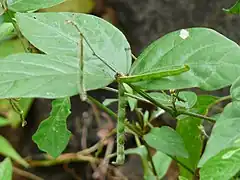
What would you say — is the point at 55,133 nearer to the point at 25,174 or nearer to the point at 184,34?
the point at 184,34

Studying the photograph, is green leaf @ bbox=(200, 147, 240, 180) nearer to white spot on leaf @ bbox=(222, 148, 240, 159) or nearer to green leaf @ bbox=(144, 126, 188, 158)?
white spot on leaf @ bbox=(222, 148, 240, 159)

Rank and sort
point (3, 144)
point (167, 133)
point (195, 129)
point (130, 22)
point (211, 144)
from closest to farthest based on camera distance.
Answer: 1. point (211, 144)
2. point (167, 133)
3. point (195, 129)
4. point (3, 144)
5. point (130, 22)

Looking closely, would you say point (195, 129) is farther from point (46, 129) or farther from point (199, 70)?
point (199, 70)

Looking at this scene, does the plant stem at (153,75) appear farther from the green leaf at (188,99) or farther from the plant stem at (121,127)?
the green leaf at (188,99)

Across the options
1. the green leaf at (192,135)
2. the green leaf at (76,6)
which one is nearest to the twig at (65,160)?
the green leaf at (76,6)

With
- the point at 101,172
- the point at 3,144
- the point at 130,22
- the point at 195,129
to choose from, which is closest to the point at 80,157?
the point at 101,172
